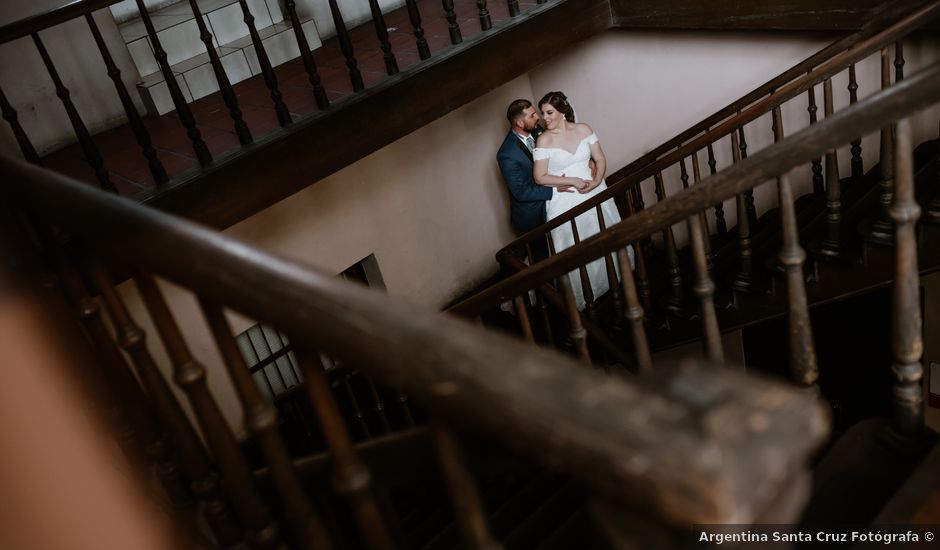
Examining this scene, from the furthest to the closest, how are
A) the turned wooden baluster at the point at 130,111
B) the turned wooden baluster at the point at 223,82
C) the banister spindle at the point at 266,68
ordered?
the banister spindle at the point at 266,68 → the turned wooden baluster at the point at 223,82 → the turned wooden baluster at the point at 130,111

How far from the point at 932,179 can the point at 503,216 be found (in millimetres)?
4335

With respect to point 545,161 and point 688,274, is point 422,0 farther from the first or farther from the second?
point 688,274

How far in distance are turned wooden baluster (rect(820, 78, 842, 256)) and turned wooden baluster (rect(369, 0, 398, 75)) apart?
245cm

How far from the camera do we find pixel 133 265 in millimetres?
1243

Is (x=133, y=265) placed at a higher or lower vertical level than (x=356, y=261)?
higher

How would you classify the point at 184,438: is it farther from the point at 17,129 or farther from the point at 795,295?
the point at 17,129

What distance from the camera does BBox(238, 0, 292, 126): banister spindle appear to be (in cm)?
395

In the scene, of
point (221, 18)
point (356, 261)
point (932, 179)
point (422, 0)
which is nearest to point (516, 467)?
point (932, 179)

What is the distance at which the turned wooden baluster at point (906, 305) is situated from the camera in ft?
5.28

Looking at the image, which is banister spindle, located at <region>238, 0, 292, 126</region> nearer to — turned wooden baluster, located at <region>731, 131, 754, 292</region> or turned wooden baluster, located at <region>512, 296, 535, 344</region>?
turned wooden baluster, located at <region>512, 296, 535, 344</region>

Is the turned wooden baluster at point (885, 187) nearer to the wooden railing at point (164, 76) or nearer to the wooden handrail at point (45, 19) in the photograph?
the wooden railing at point (164, 76)

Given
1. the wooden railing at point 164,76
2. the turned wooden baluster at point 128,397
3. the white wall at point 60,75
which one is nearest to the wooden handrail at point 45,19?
the wooden railing at point 164,76

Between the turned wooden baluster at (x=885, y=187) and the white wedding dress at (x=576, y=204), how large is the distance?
221 cm

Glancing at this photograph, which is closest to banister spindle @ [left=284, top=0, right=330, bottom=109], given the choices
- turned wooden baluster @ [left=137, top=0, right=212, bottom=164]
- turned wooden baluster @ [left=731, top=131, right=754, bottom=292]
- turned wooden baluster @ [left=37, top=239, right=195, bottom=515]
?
turned wooden baluster @ [left=137, top=0, right=212, bottom=164]
